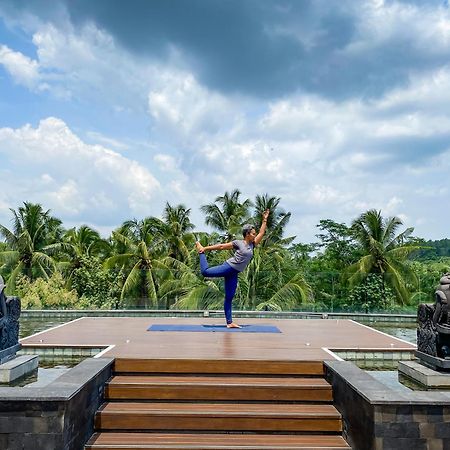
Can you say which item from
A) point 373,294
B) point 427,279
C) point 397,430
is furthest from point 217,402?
point 427,279

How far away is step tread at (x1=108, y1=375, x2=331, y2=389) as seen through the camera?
4.45 meters

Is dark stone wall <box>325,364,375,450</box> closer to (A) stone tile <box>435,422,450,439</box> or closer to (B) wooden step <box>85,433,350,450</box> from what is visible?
(B) wooden step <box>85,433,350,450</box>

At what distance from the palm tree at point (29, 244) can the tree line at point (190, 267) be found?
0.14ft

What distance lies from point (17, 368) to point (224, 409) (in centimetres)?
195

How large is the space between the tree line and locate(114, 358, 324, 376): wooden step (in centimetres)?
822

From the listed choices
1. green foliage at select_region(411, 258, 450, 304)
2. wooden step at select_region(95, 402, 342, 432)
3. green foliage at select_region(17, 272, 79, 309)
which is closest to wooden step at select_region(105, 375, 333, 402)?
wooden step at select_region(95, 402, 342, 432)

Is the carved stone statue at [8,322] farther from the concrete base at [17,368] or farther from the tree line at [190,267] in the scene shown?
the tree line at [190,267]

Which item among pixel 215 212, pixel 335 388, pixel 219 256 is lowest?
pixel 335 388

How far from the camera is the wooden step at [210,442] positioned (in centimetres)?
380

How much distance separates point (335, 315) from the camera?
12.4 metres

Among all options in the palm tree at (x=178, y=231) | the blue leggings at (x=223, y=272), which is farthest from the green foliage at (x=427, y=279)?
the blue leggings at (x=223, y=272)

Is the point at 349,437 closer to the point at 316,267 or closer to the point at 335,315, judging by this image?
the point at 335,315

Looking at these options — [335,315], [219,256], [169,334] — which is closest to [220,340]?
[169,334]

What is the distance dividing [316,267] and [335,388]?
22.0 m
